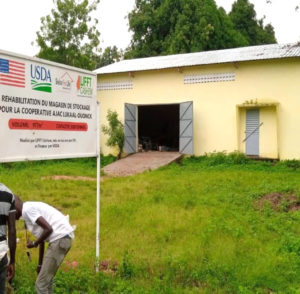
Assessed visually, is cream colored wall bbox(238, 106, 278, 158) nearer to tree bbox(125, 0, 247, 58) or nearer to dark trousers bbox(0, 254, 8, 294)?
tree bbox(125, 0, 247, 58)

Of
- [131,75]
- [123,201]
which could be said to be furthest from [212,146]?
[123,201]

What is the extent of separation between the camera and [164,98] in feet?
57.0

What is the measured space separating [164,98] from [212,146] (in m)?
2.77

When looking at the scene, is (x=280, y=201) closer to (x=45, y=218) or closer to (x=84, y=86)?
(x=84, y=86)

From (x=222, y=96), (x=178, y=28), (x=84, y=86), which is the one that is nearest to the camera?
(x=84, y=86)

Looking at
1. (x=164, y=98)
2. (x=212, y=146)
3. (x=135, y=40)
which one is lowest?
(x=212, y=146)

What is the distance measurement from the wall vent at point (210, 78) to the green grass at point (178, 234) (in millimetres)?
4462

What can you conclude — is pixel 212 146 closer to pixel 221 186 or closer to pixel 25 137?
pixel 221 186

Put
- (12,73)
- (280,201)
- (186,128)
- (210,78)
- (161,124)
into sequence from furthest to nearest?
(161,124) < (186,128) < (210,78) < (280,201) < (12,73)

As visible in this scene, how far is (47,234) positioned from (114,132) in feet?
43.6

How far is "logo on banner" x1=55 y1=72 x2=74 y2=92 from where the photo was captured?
16.6 ft

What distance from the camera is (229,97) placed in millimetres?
16031

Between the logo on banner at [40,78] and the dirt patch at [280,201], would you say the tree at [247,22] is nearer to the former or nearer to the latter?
the dirt patch at [280,201]

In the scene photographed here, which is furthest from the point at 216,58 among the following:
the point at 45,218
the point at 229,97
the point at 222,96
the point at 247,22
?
the point at 247,22
